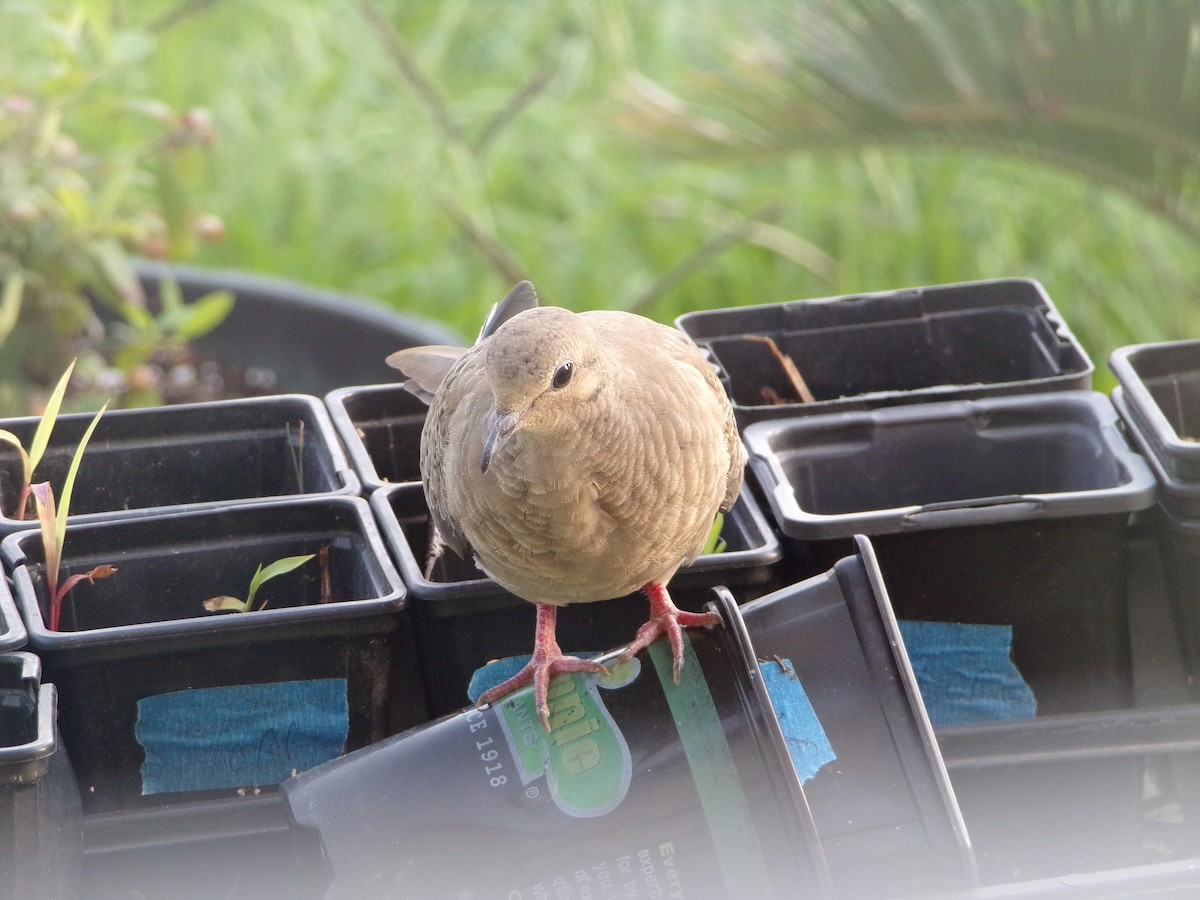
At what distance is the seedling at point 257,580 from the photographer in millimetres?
1996

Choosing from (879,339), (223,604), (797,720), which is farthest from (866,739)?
(879,339)

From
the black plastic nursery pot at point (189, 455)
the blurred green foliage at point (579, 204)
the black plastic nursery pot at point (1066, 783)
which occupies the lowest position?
the black plastic nursery pot at point (1066, 783)

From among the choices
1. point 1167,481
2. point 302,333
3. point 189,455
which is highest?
point 302,333

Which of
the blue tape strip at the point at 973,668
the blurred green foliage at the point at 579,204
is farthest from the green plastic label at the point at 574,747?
the blurred green foliage at the point at 579,204

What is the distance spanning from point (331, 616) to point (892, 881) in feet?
2.49

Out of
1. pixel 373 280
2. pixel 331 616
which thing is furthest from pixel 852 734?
pixel 373 280

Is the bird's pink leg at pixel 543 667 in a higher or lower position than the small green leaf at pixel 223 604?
lower

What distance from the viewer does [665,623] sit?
188 centimetres

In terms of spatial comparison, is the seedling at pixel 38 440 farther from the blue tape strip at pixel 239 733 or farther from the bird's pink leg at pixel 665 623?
the bird's pink leg at pixel 665 623

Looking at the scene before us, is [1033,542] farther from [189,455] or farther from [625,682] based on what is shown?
[189,455]

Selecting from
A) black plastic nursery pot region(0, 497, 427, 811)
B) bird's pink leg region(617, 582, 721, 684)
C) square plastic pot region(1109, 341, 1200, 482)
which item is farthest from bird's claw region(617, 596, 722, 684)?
square plastic pot region(1109, 341, 1200, 482)

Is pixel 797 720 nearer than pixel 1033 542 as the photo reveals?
Yes

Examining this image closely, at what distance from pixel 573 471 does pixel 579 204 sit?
3495 mm

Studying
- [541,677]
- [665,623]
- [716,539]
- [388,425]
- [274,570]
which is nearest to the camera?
[541,677]
